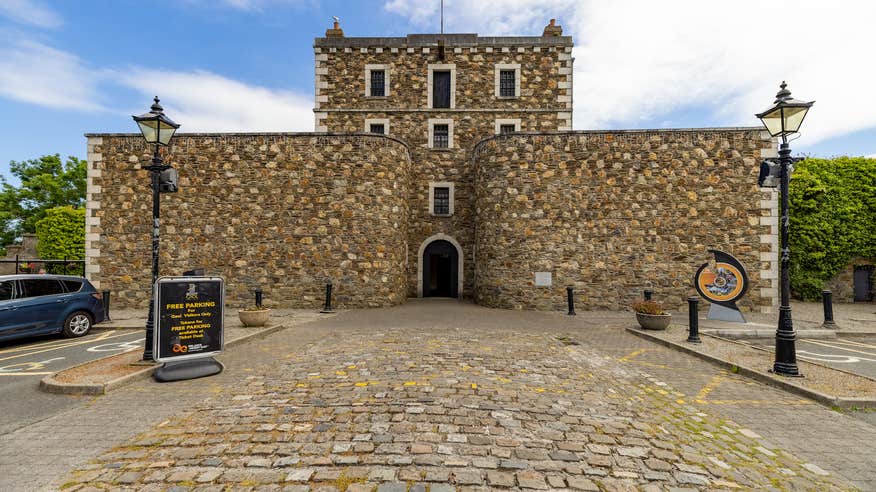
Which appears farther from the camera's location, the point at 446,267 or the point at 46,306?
the point at 446,267

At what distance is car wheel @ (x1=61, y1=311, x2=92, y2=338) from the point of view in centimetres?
832

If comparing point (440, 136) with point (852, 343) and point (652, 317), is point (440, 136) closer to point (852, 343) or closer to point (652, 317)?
point (652, 317)

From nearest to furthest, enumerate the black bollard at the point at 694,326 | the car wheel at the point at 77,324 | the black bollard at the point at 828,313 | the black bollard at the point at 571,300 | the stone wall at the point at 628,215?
the black bollard at the point at 694,326 → the car wheel at the point at 77,324 → the black bollard at the point at 828,313 → the black bollard at the point at 571,300 → the stone wall at the point at 628,215

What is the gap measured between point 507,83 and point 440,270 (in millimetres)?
10325

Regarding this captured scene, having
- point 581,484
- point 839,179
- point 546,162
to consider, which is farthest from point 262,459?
point 839,179

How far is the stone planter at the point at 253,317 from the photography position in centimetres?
938

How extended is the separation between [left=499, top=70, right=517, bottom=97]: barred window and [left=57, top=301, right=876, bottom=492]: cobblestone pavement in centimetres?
1541

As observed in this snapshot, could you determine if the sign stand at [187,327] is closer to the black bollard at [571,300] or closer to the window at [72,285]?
the window at [72,285]

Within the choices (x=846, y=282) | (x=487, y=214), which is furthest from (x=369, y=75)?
(x=846, y=282)

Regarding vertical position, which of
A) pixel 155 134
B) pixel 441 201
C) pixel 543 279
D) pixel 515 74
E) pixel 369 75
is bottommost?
pixel 543 279

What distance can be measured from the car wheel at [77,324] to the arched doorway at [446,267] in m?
11.1

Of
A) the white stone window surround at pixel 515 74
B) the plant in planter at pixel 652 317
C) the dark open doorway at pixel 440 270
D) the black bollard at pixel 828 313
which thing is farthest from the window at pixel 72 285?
the black bollard at pixel 828 313

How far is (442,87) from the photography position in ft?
59.5

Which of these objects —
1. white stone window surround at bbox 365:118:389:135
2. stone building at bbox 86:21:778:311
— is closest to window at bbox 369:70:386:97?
white stone window surround at bbox 365:118:389:135
